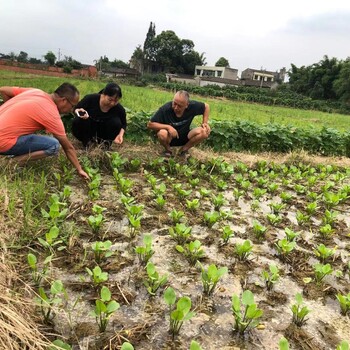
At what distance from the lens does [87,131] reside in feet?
17.2

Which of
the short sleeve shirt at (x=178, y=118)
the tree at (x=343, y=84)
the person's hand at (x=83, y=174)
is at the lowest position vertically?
the person's hand at (x=83, y=174)

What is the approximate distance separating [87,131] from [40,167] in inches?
46.5

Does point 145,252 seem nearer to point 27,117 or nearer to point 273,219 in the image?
point 273,219

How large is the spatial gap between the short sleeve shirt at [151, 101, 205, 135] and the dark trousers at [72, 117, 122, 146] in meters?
0.71

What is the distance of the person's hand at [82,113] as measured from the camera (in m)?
4.79

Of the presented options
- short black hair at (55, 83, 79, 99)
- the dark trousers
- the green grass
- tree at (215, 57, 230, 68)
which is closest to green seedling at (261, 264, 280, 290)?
short black hair at (55, 83, 79, 99)

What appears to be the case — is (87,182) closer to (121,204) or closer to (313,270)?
(121,204)

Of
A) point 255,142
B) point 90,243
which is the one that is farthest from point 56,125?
point 255,142

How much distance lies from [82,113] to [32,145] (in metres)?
1.21

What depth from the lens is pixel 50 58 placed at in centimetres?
5369

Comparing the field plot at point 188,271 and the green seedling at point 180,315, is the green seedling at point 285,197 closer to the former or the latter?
the field plot at point 188,271

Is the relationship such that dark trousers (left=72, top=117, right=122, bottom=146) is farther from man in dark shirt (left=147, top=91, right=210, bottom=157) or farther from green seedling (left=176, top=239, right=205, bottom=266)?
green seedling (left=176, top=239, right=205, bottom=266)

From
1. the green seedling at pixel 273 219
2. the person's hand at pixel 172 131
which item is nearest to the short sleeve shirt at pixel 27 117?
the person's hand at pixel 172 131

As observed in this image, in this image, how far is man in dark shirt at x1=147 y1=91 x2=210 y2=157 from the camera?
5465 mm
